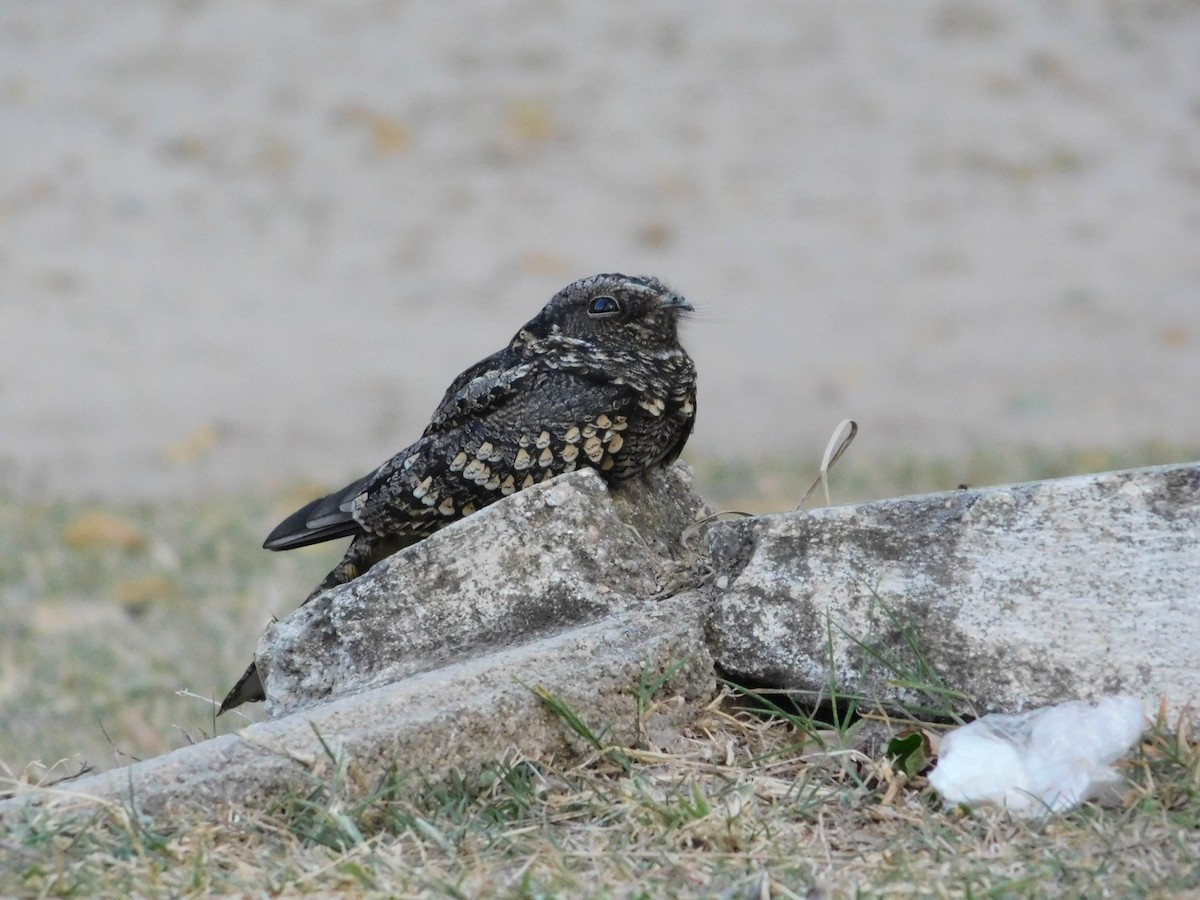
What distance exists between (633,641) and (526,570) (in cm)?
29

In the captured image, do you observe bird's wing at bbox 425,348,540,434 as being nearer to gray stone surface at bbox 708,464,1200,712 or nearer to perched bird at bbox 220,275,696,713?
perched bird at bbox 220,275,696,713

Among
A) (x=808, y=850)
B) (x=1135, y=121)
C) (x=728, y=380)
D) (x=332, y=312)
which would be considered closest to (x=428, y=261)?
(x=332, y=312)

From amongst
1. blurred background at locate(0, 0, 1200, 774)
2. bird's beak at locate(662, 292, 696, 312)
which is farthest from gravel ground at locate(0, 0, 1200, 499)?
bird's beak at locate(662, 292, 696, 312)

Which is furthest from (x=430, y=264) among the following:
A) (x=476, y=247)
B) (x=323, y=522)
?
(x=323, y=522)

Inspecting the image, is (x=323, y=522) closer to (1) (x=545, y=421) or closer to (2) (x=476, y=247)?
(1) (x=545, y=421)

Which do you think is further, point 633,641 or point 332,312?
point 332,312

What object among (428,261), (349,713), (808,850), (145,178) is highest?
(145,178)

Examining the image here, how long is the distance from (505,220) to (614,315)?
8.00 metres

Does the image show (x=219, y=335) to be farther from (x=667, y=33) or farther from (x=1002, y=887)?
(x=1002, y=887)

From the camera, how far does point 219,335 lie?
32.4 ft

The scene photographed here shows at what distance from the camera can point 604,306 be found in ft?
10.4

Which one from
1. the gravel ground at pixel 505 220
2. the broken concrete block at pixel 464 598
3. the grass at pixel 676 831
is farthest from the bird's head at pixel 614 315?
the gravel ground at pixel 505 220

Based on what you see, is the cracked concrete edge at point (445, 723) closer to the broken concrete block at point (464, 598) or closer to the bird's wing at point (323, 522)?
the broken concrete block at point (464, 598)

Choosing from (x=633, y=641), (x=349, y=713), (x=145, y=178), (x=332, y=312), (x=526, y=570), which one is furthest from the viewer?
(x=145, y=178)
